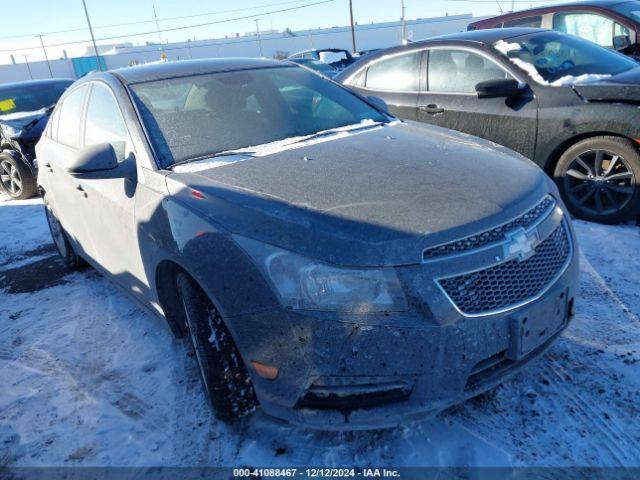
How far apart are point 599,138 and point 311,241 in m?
3.23

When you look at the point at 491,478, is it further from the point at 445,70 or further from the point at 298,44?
the point at 298,44

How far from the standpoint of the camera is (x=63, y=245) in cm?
424

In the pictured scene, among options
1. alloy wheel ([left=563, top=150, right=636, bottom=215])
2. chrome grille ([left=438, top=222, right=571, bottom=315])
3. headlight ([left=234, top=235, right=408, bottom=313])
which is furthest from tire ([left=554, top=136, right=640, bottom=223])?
headlight ([left=234, top=235, right=408, bottom=313])

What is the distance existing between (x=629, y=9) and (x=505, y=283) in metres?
6.39

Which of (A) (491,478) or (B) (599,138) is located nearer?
(A) (491,478)

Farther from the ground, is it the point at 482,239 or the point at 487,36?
the point at 487,36

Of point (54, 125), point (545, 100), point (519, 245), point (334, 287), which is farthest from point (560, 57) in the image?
point (54, 125)

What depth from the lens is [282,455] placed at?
2.05 m

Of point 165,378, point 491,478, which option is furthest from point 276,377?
point 165,378

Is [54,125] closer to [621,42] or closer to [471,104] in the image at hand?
[471,104]

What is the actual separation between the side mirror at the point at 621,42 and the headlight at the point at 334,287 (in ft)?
20.7

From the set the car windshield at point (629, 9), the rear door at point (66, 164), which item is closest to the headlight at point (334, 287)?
the rear door at point (66, 164)

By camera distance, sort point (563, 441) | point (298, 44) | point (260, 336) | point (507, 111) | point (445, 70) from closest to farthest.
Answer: point (260, 336)
point (563, 441)
point (507, 111)
point (445, 70)
point (298, 44)

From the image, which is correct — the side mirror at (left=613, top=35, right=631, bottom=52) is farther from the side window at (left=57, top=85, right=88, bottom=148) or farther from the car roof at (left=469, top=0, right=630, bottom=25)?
the side window at (left=57, top=85, right=88, bottom=148)
